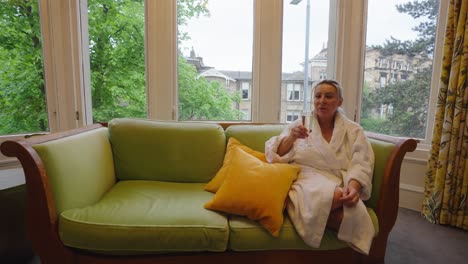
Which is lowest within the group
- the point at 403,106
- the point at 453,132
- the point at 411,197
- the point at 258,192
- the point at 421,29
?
the point at 411,197

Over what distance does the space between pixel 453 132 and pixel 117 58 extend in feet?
9.68

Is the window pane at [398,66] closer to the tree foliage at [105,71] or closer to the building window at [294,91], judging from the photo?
the building window at [294,91]

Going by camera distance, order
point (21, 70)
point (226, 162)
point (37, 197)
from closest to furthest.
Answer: point (37, 197) → point (226, 162) → point (21, 70)

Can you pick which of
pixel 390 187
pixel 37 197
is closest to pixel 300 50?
pixel 390 187

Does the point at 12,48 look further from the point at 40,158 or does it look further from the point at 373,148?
the point at 373,148

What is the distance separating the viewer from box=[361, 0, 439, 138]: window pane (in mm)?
2443

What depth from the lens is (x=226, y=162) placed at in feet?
5.66

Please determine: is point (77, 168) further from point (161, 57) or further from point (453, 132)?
point (453, 132)

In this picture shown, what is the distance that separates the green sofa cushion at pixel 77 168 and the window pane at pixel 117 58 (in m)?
0.93

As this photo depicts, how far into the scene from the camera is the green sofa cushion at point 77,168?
119 cm

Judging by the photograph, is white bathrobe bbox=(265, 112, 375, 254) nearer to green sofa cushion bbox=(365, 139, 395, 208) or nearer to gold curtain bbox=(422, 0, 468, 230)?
green sofa cushion bbox=(365, 139, 395, 208)

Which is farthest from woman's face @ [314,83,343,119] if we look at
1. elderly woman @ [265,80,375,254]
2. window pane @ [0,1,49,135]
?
window pane @ [0,1,49,135]

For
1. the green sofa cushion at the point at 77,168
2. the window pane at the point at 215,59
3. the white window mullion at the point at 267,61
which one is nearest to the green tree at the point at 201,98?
the window pane at the point at 215,59

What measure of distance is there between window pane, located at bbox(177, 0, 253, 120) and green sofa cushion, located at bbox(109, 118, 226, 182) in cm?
86
